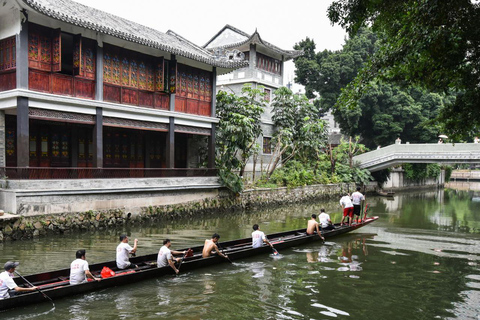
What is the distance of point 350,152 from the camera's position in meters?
31.1

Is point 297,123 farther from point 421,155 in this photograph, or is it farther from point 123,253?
point 123,253

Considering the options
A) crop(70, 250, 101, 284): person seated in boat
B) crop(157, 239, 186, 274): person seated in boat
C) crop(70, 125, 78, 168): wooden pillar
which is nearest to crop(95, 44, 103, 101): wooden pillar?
crop(70, 125, 78, 168): wooden pillar

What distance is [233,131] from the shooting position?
19.4m

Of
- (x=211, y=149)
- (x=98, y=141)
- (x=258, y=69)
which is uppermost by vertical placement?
(x=258, y=69)

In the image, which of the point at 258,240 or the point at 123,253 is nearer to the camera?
the point at 123,253

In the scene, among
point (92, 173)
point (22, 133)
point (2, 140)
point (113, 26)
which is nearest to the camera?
point (22, 133)

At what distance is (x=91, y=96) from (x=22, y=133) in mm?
3036

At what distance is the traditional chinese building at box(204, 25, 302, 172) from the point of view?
27.1 m

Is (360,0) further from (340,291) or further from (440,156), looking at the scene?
(440,156)

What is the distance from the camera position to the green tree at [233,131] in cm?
1939

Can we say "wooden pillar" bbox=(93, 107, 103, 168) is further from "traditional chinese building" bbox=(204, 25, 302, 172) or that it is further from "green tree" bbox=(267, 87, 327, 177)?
"green tree" bbox=(267, 87, 327, 177)

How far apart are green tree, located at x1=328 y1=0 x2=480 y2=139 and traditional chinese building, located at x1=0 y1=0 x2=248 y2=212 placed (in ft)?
32.7

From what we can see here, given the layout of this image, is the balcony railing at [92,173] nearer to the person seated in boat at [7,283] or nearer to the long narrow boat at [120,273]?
the long narrow boat at [120,273]

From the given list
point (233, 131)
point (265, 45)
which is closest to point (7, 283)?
point (233, 131)
